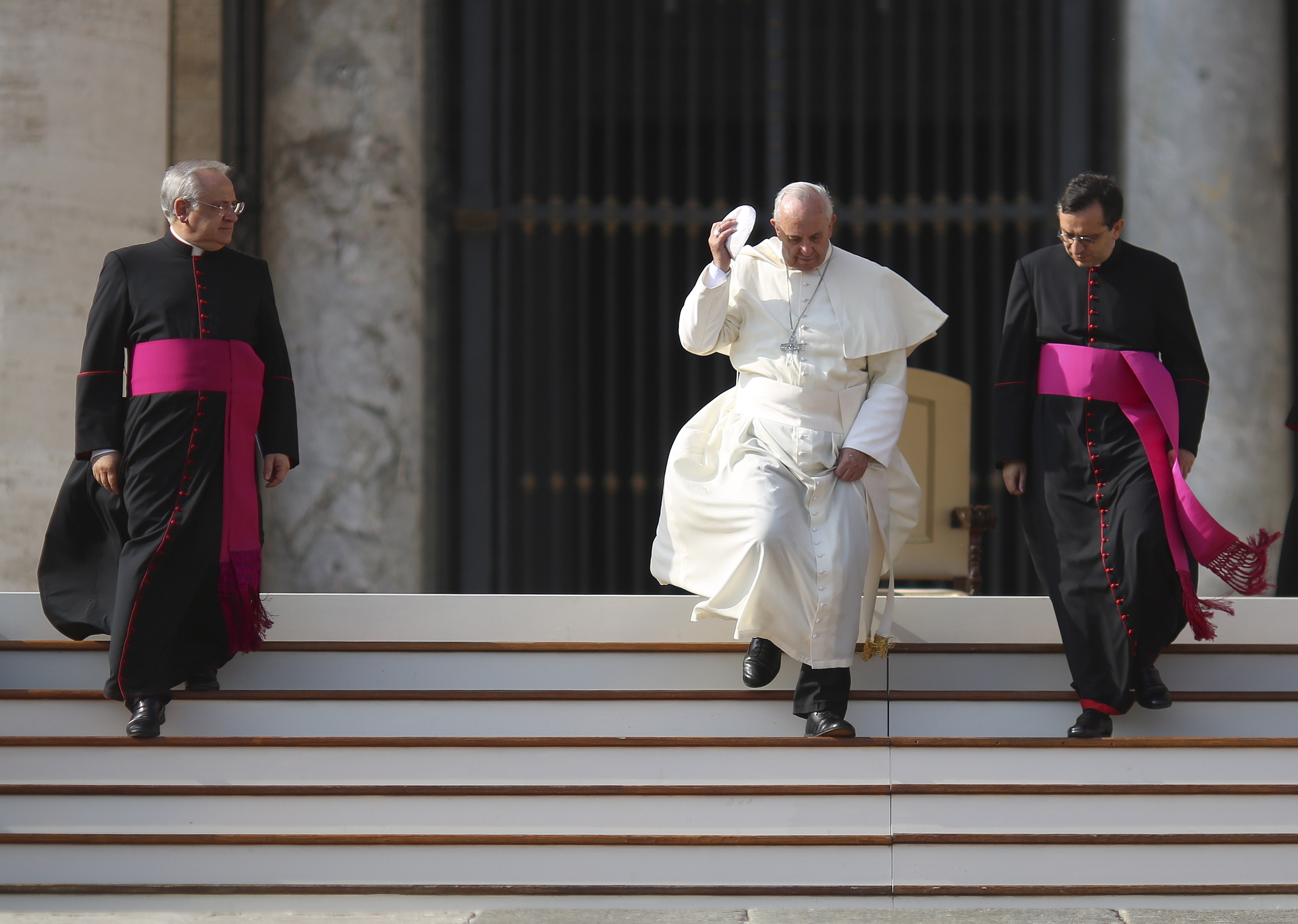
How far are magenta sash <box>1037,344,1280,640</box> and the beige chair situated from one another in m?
1.33

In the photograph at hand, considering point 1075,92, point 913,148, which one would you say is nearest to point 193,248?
point 913,148

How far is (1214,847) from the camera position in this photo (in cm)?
383

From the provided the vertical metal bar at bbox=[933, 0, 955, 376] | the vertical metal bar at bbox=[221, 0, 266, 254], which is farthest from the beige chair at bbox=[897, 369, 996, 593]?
the vertical metal bar at bbox=[221, 0, 266, 254]

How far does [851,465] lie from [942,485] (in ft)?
5.17

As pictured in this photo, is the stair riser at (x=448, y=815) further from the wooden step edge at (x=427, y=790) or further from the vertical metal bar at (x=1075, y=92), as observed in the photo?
the vertical metal bar at (x=1075, y=92)

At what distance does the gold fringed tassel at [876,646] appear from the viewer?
425cm

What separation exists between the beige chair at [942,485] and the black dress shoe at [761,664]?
58.9 inches

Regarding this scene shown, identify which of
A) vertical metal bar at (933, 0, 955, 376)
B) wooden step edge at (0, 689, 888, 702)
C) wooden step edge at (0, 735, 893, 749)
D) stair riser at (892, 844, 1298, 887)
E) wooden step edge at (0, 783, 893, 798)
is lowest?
stair riser at (892, 844, 1298, 887)

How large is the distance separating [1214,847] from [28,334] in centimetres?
479

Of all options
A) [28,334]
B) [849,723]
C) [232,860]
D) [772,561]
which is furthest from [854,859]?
[28,334]

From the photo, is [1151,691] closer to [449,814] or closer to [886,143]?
[449,814]

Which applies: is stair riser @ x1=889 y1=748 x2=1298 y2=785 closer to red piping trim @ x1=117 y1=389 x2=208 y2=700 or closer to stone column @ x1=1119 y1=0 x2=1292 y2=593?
red piping trim @ x1=117 y1=389 x2=208 y2=700

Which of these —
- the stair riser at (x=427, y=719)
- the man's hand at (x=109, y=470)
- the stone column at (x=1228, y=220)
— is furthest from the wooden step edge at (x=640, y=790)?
the stone column at (x=1228, y=220)

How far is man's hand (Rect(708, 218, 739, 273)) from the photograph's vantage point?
4.31 m
